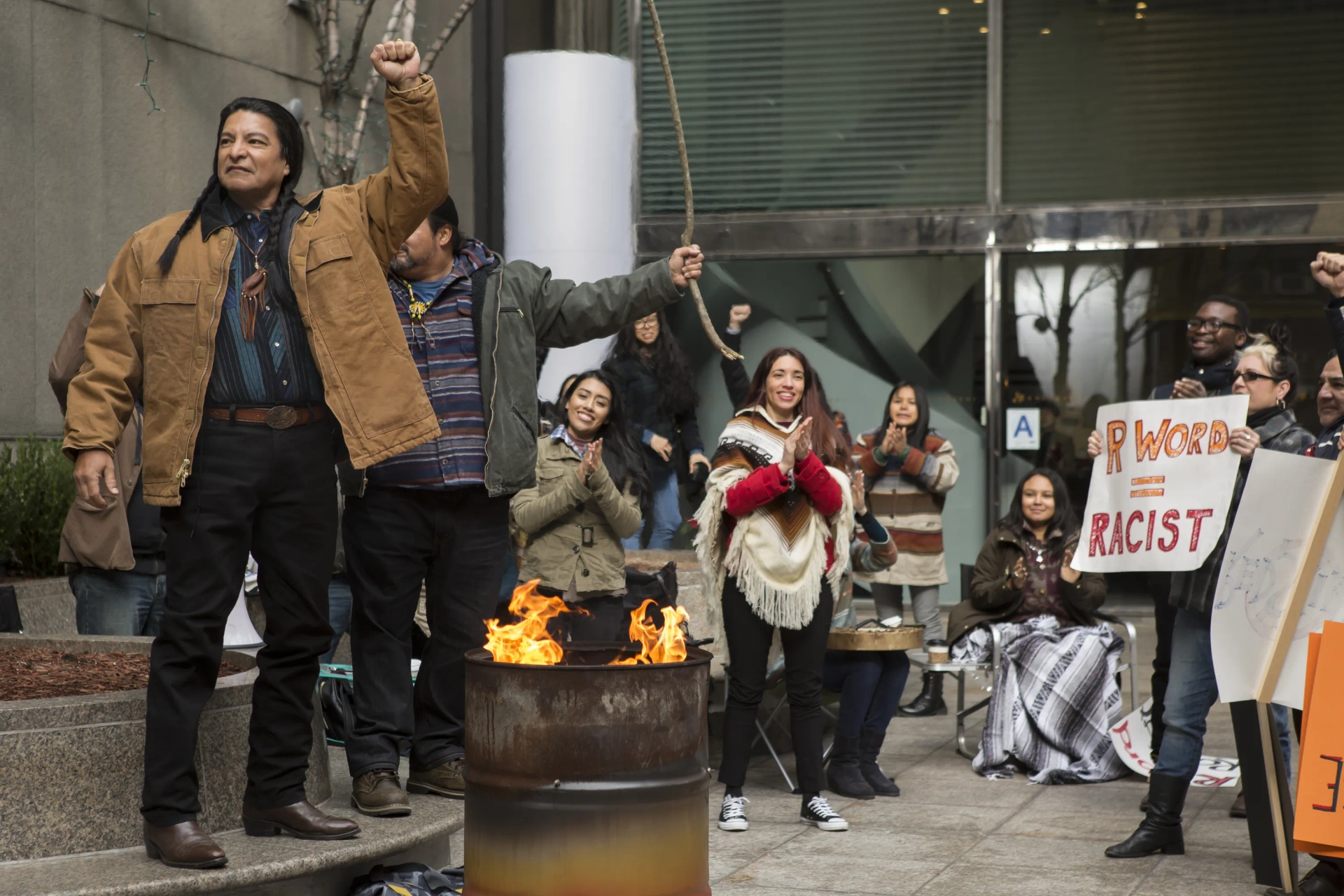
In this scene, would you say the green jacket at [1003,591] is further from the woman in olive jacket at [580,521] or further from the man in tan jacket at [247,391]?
the man in tan jacket at [247,391]

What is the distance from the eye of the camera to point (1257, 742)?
5215 millimetres

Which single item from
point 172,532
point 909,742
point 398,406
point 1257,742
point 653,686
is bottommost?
point 909,742

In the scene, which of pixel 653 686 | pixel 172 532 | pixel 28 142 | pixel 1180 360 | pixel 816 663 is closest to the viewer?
pixel 653 686

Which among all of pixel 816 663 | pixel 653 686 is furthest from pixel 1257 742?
pixel 653 686

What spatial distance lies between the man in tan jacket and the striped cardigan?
5.27 meters

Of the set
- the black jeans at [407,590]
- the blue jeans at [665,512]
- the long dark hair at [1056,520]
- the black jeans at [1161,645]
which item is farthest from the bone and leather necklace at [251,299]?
the blue jeans at [665,512]

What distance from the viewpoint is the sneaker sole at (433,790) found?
504 cm

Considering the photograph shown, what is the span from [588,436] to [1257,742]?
3041mm

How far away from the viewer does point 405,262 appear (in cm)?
493

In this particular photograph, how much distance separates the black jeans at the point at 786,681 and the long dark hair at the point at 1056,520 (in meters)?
1.89

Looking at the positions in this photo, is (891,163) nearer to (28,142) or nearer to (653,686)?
(28,142)

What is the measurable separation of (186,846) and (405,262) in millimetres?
1896

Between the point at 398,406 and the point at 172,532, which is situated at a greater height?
the point at 398,406

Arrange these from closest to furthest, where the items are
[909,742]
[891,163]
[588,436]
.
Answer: [588,436] → [909,742] → [891,163]
